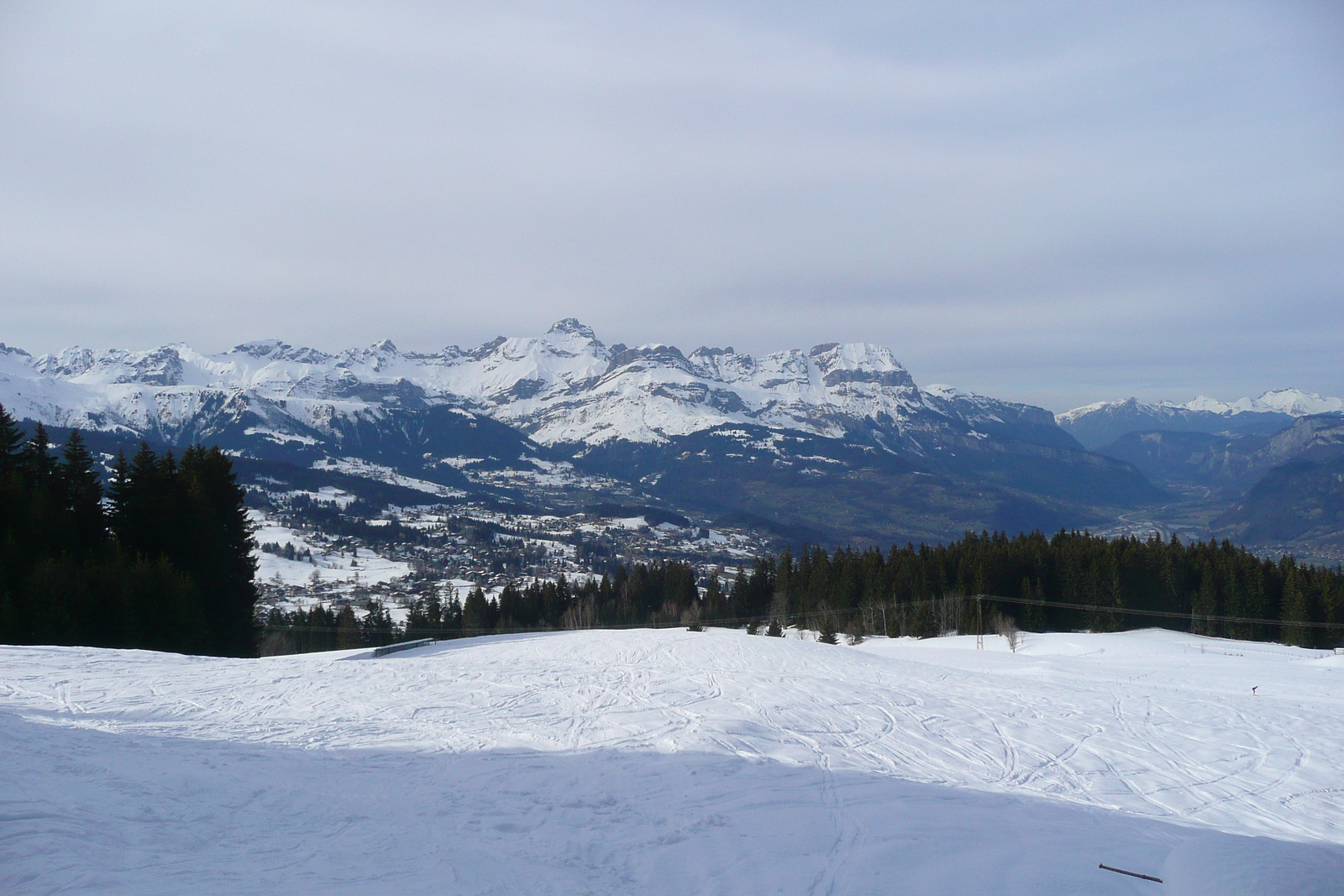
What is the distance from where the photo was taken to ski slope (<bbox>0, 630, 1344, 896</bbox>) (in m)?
9.03

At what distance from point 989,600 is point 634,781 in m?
60.4

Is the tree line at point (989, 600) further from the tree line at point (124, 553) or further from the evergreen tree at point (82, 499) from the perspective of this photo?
the tree line at point (124, 553)

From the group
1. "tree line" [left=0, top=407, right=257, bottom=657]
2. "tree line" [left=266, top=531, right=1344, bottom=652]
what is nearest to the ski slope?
"tree line" [left=0, top=407, right=257, bottom=657]

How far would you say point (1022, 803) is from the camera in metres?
12.6

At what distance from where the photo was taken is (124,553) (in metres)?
33.2

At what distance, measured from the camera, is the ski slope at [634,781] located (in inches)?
356

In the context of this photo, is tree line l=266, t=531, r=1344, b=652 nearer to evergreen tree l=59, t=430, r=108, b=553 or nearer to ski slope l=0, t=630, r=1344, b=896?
evergreen tree l=59, t=430, r=108, b=553

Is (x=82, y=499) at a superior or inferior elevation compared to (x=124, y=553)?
superior

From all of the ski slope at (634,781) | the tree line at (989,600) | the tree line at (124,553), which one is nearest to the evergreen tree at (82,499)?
the tree line at (124,553)

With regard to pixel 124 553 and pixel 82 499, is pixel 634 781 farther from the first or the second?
pixel 82 499

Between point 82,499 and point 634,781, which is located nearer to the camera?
point 634,781

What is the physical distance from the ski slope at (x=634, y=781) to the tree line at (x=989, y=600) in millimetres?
33359

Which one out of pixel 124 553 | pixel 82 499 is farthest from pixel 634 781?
pixel 82 499

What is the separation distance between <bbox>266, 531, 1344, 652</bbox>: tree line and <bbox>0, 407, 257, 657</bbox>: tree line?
89.7ft
